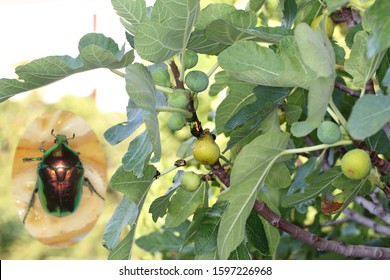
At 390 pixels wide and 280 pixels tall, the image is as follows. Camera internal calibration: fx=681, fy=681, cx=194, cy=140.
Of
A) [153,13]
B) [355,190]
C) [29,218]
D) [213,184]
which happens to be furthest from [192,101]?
[29,218]

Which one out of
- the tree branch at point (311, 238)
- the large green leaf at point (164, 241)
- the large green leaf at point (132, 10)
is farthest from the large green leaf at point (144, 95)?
the large green leaf at point (164, 241)

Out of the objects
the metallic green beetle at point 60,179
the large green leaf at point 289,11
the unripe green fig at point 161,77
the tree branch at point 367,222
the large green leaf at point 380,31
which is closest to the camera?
the large green leaf at point 380,31

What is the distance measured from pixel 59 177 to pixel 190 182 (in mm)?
850

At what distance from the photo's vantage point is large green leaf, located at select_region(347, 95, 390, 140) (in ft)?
2.19

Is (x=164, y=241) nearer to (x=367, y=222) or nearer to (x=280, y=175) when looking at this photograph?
(x=367, y=222)

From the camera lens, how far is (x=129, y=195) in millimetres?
989

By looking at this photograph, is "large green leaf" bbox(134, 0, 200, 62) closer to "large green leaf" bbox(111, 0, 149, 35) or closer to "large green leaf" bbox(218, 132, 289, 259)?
"large green leaf" bbox(111, 0, 149, 35)

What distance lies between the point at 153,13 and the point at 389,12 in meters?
0.36

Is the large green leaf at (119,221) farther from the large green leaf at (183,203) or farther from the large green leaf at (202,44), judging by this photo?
the large green leaf at (202,44)

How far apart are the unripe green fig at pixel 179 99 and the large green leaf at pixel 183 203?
0.64ft

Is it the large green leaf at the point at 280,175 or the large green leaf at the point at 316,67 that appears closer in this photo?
the large green leaf at the point at 316,67

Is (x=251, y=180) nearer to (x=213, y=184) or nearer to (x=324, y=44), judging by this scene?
(x=324, y=44)

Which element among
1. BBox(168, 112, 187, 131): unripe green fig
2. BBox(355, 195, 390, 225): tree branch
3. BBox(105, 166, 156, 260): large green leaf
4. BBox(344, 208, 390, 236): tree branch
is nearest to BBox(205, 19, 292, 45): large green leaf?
BBox(168, 112, 187, 131): unripe green fig

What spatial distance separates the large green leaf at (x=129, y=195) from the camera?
3.26 feet
